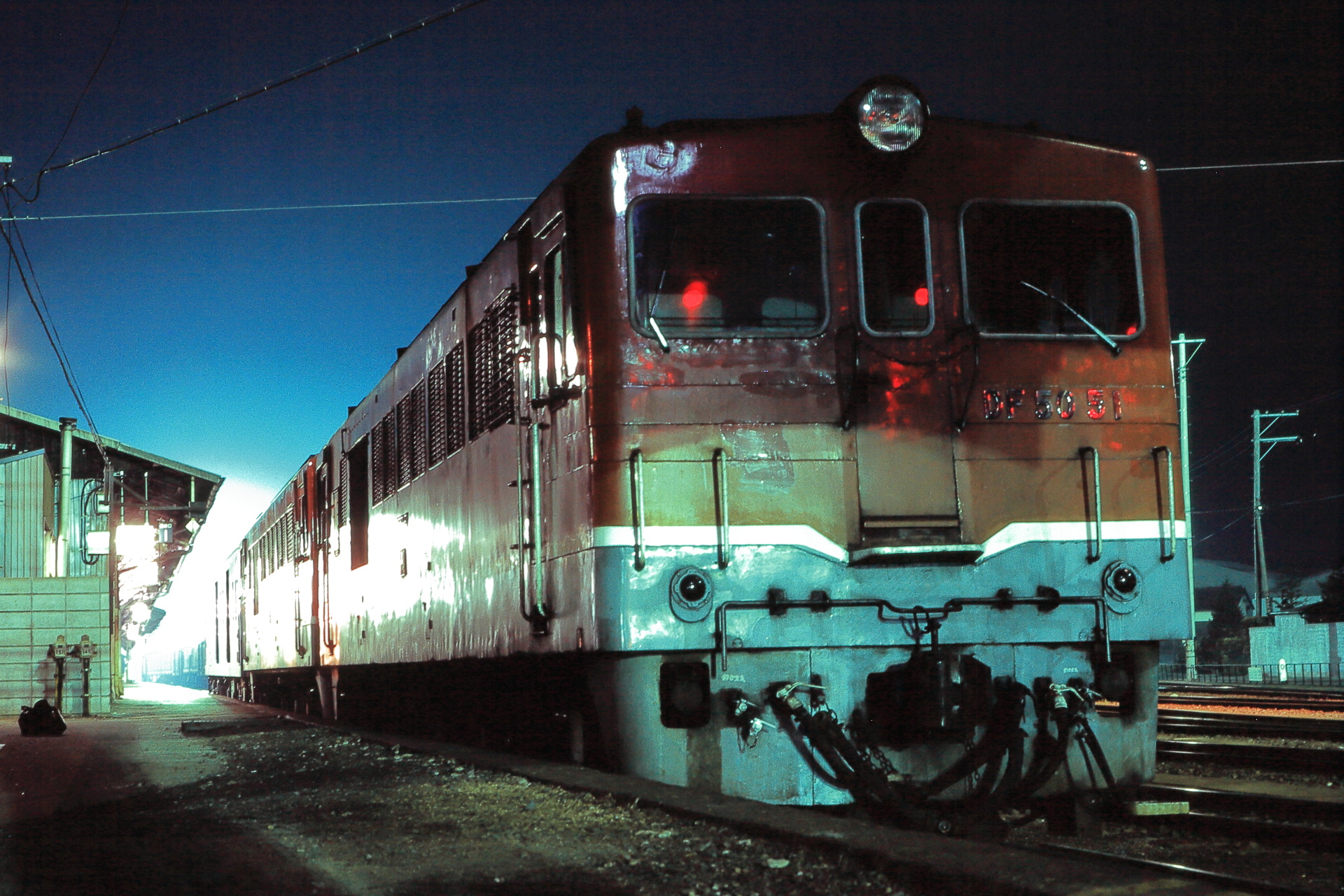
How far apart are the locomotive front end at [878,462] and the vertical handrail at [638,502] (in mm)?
14

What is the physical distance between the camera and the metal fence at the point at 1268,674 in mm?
31094

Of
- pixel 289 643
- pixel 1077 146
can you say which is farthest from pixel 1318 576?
pixel 1077 146

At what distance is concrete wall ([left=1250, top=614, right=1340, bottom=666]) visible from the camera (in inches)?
1346

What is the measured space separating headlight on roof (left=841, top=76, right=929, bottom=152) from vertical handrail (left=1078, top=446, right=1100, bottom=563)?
65.2 inches

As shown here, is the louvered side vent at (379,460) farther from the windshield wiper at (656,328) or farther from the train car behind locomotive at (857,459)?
the windshield wiper at (656,328)

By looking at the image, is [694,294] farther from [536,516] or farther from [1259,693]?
[1259,693]

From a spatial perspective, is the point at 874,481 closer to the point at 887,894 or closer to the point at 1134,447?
the point at 1134,447

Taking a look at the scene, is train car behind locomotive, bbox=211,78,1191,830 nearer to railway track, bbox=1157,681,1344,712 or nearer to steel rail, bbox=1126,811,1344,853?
steel rail, bbox=1126,811,1344,853

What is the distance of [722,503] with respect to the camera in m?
6.37

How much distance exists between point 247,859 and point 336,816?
113 centimetres

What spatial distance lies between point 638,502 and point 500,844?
1557mm

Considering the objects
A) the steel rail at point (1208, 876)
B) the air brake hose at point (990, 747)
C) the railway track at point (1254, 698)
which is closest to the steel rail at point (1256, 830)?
the air brake hose at point (990, 747)

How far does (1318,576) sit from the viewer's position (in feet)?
212

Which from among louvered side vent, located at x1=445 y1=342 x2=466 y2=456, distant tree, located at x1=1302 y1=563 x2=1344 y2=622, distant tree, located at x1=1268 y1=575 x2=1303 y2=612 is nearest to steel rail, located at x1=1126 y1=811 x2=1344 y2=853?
louvered side vent, located at x1=445 y1=342 x2=466 y2=456
